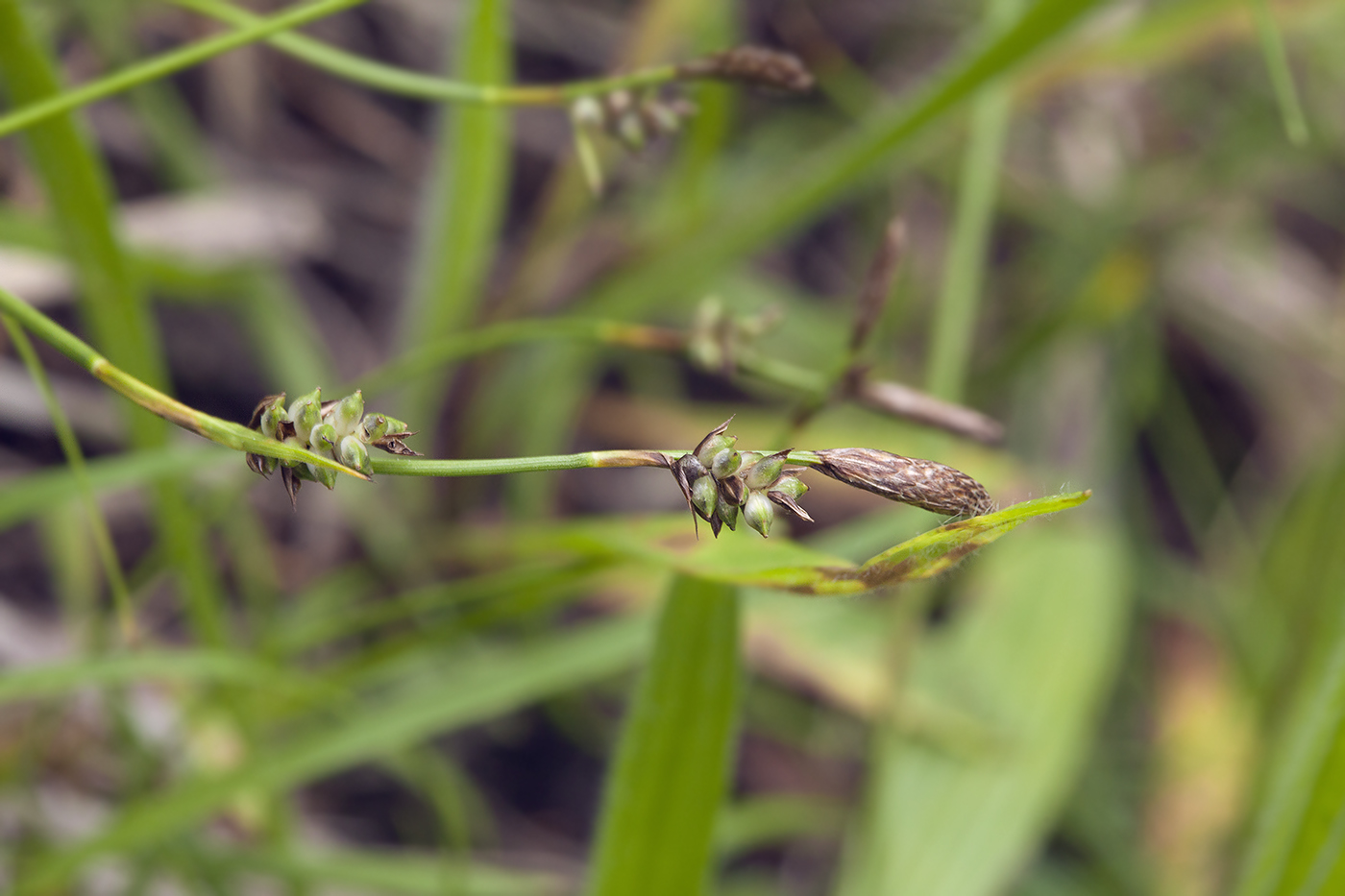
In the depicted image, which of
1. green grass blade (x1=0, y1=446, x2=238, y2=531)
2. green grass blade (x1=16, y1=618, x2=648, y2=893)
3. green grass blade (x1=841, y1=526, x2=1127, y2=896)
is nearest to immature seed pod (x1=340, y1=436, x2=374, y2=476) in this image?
green grass blade (x1=0, y1=446, x2=238, y2=531)

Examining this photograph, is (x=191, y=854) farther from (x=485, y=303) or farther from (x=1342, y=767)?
(x=1342, y=767)

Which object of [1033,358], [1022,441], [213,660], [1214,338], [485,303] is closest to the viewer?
[213,660]

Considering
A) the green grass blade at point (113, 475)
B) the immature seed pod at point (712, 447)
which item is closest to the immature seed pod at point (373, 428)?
the immature seed pod at point (712, 447)

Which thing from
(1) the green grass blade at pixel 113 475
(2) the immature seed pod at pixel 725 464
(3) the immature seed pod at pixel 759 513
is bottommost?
(3) the immature seed pod at pixel 759 513

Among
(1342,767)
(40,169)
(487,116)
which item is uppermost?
(487,116)

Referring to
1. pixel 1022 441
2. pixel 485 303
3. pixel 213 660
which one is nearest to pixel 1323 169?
pixel 1022 441

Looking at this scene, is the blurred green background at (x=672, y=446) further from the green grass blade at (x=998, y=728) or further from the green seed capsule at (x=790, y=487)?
the green seed capsule at (x=790, y=487)

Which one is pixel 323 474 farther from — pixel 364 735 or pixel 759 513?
pixel 364 735
